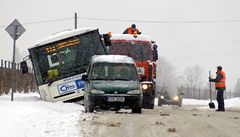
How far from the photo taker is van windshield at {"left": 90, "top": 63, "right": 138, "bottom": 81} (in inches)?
632

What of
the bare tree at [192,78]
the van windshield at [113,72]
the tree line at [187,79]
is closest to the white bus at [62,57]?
the van windshield at [113,72]

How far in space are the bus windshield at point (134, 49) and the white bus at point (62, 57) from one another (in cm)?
221

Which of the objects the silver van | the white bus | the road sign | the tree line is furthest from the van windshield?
the tree line

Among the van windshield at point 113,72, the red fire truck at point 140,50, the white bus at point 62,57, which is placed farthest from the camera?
the red fire truck at point 140,50

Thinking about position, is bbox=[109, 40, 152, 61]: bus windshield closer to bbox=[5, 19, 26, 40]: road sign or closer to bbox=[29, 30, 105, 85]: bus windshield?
bbox=[29, 30, 105, 85]: bus windshield

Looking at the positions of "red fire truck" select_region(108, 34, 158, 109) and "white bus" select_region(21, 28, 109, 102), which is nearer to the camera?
"white bus" select_region(21, 28, 109, 102)

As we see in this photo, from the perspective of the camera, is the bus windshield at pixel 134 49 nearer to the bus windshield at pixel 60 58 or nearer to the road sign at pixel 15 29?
the bus windshield at pixel 60 58

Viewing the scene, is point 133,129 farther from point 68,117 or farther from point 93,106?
point 93,106

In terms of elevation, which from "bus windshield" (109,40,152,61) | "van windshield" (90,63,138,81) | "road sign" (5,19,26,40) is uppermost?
"road sign" (5,19,26,40)

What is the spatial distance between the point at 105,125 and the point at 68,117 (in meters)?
2.01

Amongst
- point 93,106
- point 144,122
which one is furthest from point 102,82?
point 144,122

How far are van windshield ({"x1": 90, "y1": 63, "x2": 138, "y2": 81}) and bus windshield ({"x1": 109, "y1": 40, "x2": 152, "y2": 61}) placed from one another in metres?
4.60

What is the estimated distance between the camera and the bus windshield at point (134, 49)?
21.2m

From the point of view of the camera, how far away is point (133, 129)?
10.6 m
